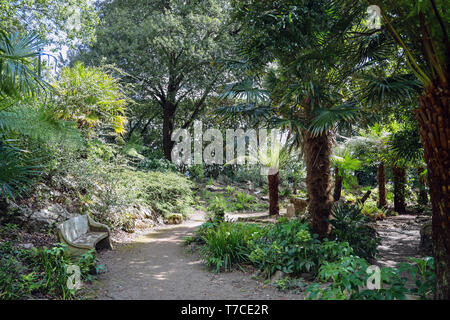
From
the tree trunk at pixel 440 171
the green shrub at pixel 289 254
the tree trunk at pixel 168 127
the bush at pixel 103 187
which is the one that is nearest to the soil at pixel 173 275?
the green shrub at pixel 289 254

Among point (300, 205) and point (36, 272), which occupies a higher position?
point (300, 205)

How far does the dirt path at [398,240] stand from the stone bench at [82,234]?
16.1 ft

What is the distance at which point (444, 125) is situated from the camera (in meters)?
2.62

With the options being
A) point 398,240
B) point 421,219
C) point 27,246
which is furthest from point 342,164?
point 27,246

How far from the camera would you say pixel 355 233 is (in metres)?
5.07

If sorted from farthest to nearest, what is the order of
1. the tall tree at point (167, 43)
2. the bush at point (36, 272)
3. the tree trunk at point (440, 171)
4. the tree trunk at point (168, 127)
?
the tree trunk at point (168, 127) → the tall tree at point (167, 43) → the bush at point (36, 272) → the tree trunk at point (440, 171)

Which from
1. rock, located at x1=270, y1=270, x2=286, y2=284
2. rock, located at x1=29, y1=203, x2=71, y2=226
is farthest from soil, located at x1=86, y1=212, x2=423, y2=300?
rock, located at x1=29, y1=203, x2=71, y2=226

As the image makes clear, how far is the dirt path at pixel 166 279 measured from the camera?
3.79m

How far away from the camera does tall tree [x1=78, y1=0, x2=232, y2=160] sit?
40.1ft

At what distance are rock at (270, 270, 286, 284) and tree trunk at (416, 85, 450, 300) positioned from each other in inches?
78.0

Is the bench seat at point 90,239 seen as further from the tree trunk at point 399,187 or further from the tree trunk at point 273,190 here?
the tree trunk at point 399,187

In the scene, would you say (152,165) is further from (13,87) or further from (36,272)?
(36,272)

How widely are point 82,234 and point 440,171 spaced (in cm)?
549
